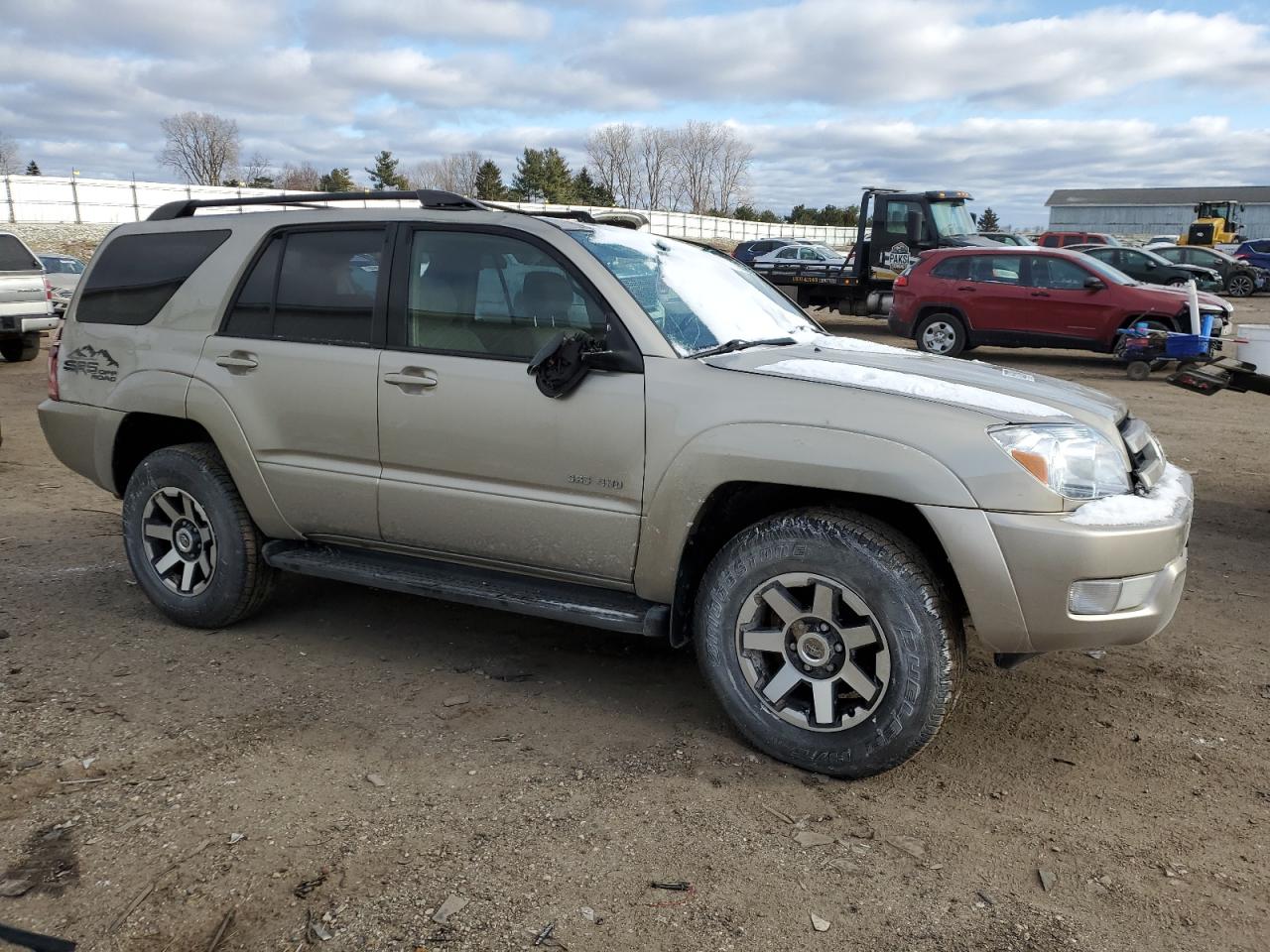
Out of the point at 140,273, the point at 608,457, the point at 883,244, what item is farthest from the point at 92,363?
the point at 883,244

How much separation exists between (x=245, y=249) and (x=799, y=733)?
2.99 m

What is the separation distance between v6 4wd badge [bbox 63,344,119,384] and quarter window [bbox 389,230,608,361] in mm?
1523

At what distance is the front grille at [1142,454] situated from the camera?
3.40m

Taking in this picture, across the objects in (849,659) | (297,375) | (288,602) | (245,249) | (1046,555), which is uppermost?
(245,249)

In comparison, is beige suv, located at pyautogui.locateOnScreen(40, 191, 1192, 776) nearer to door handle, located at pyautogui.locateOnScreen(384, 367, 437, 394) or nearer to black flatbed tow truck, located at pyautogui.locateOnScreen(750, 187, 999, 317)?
door handle, located at pyautogui.locateOnScreen(384, 367, 437, 394)

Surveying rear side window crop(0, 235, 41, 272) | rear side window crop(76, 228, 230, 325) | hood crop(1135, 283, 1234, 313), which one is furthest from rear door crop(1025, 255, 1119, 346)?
rear side window crop(0, 235, 41, 272)

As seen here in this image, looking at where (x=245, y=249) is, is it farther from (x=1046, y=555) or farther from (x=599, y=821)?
(x=1046, y=555)

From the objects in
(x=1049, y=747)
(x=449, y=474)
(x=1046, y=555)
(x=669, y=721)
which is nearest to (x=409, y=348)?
(x=449, y=474)

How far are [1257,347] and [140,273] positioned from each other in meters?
6.00

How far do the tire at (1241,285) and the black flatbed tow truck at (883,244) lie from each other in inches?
547

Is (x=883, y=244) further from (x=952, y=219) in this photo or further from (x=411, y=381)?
(x=411, y=381)

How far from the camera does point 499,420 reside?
374 cm

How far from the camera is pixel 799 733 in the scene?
338cm

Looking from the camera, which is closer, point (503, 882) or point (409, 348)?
point (503, 882)
